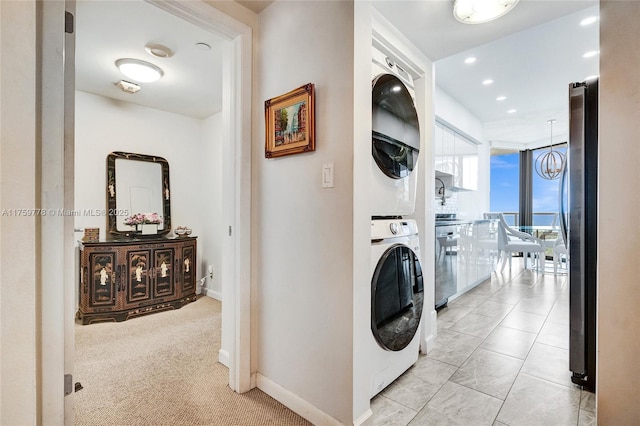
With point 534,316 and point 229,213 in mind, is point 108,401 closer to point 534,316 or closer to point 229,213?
A: point 229,213

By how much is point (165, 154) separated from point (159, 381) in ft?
9.09

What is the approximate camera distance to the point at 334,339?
4.34 feet

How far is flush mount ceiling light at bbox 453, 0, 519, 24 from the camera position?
5.15 feet

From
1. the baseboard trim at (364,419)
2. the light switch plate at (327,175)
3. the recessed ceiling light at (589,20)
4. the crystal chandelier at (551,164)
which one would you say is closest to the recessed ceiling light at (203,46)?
the light switch plate at (327,175)

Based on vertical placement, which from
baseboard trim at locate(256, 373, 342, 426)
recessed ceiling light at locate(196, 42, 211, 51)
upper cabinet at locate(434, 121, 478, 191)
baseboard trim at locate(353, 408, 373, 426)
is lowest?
baseboard trim at locate(256, 373, 342, 426)

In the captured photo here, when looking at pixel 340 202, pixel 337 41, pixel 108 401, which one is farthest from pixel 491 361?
pixel 108 401

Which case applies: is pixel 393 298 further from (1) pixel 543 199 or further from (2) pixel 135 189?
(1) pixel 543 199

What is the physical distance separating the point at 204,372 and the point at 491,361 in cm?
199

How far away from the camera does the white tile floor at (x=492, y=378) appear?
4.70 feet

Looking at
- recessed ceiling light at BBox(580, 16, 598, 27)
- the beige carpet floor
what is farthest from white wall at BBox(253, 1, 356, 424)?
recessed ceiling light at BBox(580, 16, 598, 27)

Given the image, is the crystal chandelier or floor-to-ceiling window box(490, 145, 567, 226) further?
floor-to-ceiling window box(490, 145, 567, 226)

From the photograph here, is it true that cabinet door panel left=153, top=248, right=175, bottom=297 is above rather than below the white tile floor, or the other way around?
above

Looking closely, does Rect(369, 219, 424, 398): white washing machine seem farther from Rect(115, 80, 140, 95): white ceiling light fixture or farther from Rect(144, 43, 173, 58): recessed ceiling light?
Rect(115, 80, 140, 95): white ceiling light fixture

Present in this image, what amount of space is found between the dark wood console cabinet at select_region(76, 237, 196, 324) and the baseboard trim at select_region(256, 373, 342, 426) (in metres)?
1.98
